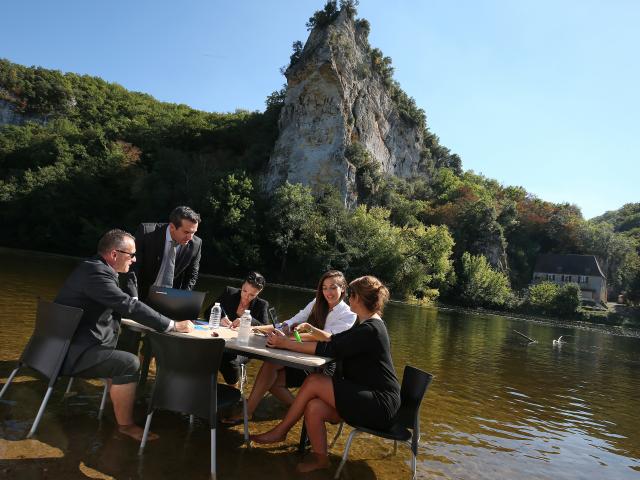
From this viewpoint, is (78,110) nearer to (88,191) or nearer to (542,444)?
(88,191)

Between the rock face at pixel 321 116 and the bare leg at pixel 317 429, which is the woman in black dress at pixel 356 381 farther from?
the rock face at pixel 321 116

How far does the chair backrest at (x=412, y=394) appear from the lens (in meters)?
4.09

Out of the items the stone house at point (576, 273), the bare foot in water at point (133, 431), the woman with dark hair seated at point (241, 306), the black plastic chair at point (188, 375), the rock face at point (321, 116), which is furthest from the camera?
the stone house at point (576, 273)

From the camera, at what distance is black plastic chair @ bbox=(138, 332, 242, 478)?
3463mm

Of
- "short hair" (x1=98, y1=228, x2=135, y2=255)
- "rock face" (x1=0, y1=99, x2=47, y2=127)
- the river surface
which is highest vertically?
"rock face" (x1=0, y1=99, x2=47, y2=127)

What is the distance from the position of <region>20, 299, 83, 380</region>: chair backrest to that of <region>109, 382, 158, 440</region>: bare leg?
1.73 ft

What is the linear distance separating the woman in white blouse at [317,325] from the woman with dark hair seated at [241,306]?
24.9 inches

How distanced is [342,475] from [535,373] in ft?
35.0

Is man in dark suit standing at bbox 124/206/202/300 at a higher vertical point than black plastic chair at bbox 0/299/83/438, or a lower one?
higher

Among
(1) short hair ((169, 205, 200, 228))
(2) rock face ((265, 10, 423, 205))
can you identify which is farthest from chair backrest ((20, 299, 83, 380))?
(2) rock face ((265, 10, 423, 205))

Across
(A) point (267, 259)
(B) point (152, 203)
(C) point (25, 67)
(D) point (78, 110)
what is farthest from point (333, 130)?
(C) point (25, 67)

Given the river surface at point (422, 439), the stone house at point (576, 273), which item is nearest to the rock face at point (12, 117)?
the river surface at point (422, 439)

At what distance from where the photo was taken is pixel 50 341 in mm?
3916

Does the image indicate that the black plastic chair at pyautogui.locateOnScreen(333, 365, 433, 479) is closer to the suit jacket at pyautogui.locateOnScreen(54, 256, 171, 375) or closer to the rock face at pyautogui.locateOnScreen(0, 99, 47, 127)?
the suit jacket at pyautogui.locateOnScreen(54, 256, 171, 375)
